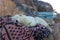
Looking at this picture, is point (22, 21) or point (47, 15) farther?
point (47, 15)

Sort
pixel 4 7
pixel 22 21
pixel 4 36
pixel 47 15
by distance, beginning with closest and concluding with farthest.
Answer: pixel 4 36
pixel 22 21
pixel 4 7
pixel 47 15

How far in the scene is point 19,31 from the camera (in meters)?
1.23

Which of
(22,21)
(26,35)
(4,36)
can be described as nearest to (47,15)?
(22,21)

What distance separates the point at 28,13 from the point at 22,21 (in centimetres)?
36

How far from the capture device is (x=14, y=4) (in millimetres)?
1788

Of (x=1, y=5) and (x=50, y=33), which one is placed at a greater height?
(x=1, y=5)

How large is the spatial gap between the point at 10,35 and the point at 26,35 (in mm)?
126

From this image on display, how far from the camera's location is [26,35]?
1.23 m

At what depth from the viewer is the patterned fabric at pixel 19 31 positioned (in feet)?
3.95

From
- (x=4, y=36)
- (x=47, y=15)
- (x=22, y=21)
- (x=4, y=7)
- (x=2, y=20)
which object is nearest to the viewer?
(x=4, y=36)

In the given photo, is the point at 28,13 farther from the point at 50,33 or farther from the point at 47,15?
the point at 50,33

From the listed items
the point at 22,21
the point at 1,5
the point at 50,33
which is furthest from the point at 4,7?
the point at 50,33

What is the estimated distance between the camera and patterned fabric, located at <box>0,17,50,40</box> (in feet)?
3.95

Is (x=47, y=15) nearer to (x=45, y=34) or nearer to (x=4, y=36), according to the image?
(x=45, y=34)
